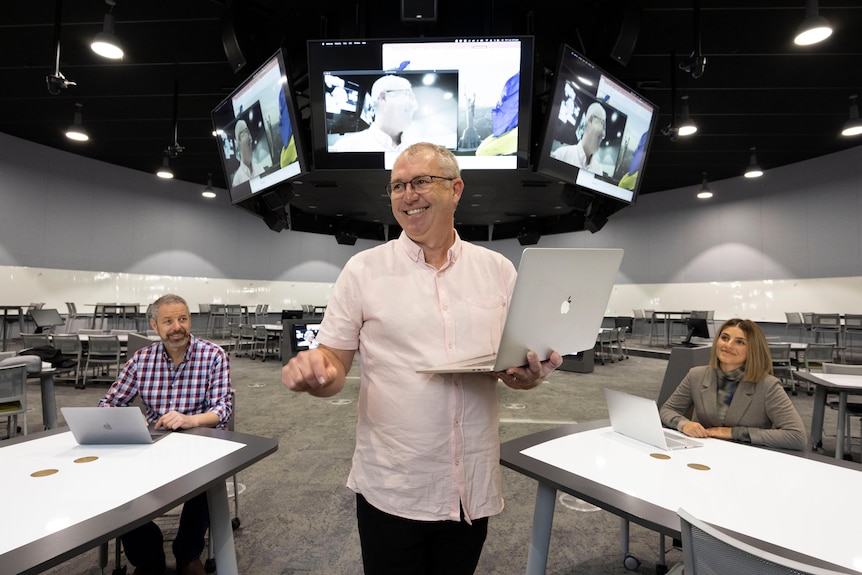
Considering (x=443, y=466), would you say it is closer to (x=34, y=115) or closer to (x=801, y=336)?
(x=34, y=115)

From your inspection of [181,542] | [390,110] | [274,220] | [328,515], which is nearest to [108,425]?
[181,542]

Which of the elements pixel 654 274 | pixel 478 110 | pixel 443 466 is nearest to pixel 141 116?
pixel 478 110

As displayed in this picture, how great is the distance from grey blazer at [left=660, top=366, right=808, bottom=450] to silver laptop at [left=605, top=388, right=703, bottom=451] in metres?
0.31

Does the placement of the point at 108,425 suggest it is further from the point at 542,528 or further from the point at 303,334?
the point at 303,334

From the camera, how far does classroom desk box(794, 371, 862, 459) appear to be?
313 cm

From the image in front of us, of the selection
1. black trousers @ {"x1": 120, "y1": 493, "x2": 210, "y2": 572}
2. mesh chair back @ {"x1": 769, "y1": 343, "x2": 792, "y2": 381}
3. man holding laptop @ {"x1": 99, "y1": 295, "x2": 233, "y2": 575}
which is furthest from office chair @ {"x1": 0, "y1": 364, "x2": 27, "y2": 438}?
mesh chair back @ {"x1": 769, "y1": 343, "x2": 792, "y2": 381}

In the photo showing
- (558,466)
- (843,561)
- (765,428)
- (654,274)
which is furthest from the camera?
(654,274)

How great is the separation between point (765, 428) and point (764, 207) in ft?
38.5

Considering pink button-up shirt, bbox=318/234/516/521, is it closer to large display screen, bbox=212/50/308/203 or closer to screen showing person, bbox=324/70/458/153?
screen showing person, bbox=324/70/458/153

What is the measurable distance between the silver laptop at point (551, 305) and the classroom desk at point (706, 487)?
439 mm

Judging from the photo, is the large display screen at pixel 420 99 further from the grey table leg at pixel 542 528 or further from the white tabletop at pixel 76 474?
the grey table leg at pixel 542 528

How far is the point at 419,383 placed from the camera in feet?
3.65

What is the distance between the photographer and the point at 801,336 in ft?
33.6

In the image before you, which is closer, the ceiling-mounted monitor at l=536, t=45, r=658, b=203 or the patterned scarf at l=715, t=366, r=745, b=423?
the patterned scarf at l=715, t=366, r=745, b=423
